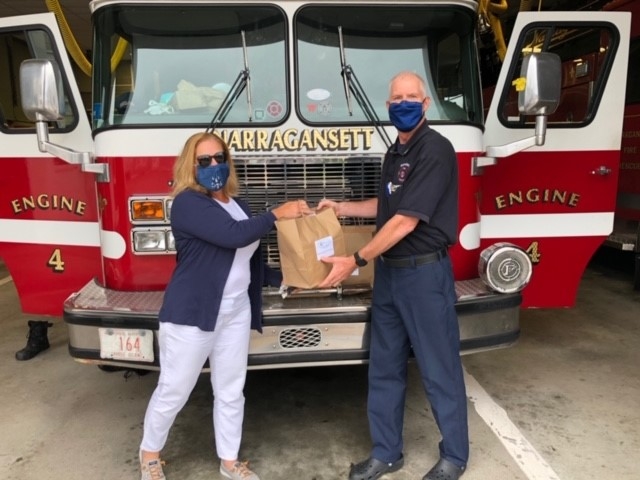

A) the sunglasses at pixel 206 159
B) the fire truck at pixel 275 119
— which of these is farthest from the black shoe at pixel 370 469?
the sunglasses at pixel 206 159

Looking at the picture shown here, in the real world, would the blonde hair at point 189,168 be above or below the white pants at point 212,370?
above

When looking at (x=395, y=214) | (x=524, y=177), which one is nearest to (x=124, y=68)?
(x=395, y=214)

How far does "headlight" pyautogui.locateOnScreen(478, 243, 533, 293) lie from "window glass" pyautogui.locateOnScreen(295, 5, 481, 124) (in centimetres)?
81

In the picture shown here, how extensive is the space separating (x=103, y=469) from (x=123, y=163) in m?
1.61

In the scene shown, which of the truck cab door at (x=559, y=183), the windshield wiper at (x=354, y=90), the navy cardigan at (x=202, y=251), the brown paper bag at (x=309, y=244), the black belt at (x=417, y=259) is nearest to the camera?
the navy cardigan at (x=202, y=251)

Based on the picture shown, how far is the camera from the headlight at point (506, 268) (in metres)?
3.18

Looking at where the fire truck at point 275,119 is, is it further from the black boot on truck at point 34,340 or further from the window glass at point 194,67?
the black boot on truck at point 34,340

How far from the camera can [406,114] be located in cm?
267

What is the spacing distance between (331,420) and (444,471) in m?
0.92

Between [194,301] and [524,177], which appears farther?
[524,177]

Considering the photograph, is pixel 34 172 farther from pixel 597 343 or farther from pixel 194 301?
pixel 597 343

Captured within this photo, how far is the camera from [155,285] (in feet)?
11.0

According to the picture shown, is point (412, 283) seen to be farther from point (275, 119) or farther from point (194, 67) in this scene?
point (194, 67)

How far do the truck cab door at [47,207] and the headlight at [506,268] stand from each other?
93.4 inches
